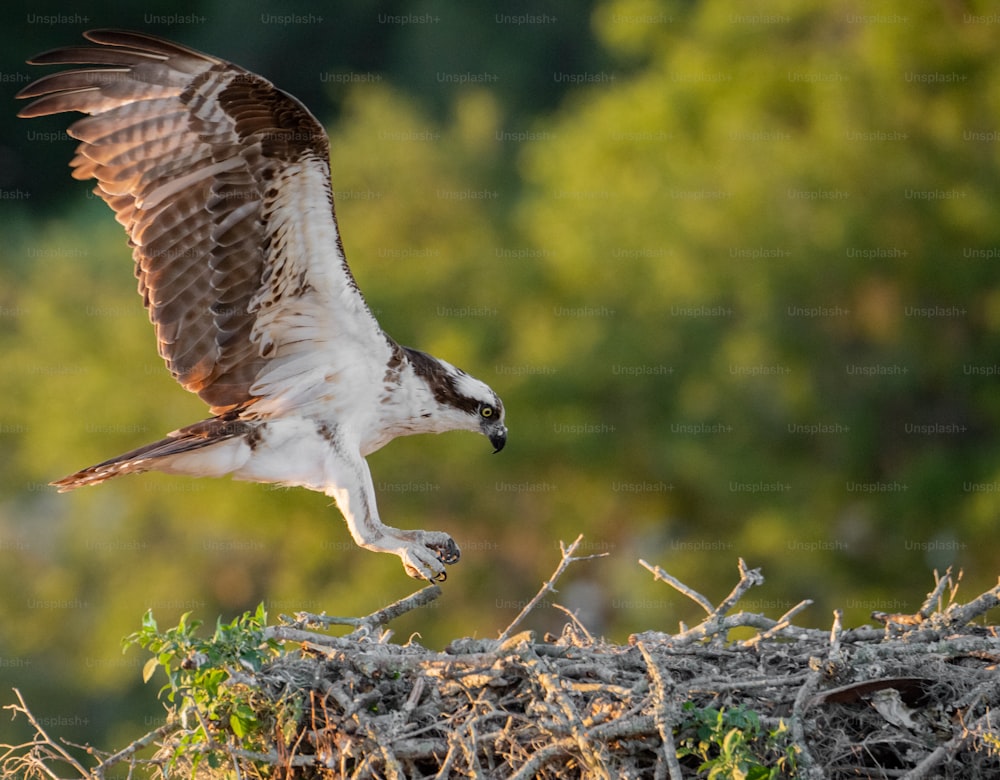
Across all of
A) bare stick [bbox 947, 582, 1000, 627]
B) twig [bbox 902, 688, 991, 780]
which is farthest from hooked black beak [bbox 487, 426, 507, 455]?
twig [bbox 902, 688, 991, 780]

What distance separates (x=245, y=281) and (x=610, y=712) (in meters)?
2.31

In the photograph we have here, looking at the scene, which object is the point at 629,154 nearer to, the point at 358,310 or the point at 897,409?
the point at 897,409

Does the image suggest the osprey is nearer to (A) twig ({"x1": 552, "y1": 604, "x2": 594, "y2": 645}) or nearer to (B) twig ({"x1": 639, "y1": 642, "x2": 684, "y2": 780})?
(A) twig ({"x1": 552, "y1": 604, "x2": 594, "y2": 645})

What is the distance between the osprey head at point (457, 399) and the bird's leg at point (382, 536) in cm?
49

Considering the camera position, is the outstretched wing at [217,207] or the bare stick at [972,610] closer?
the bare stick at [972,610]

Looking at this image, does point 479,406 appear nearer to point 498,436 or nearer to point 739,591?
point 498,436

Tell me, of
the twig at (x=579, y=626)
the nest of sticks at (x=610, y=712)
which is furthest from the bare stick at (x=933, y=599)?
the twig at (x=579, y=626)

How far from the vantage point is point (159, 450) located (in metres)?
5.62

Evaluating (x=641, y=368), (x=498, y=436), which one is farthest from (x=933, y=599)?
(x=641, y=368)

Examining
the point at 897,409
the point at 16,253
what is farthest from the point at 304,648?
the point at 16,253

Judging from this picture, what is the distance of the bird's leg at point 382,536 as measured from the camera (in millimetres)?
5590

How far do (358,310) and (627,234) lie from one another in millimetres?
12582

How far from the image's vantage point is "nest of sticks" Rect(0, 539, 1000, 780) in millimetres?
4398

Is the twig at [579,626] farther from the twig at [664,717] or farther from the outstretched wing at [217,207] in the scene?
the outstretched wing at [217,207]
